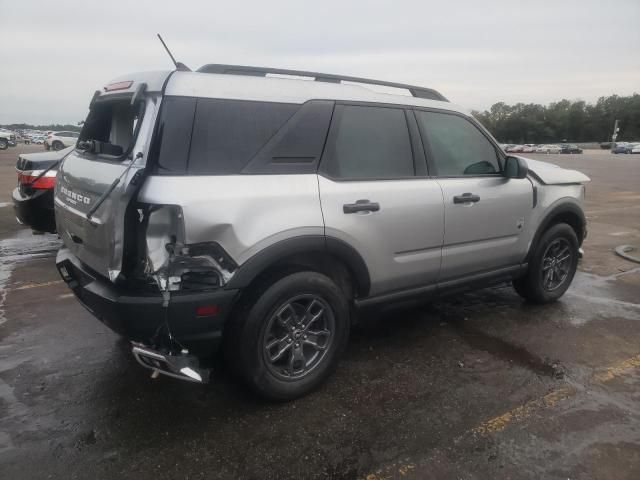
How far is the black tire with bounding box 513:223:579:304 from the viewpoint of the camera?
4480 millimetres

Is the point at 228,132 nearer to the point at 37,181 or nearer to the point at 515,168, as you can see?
the point at 515,168

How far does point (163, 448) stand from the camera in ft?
8.38

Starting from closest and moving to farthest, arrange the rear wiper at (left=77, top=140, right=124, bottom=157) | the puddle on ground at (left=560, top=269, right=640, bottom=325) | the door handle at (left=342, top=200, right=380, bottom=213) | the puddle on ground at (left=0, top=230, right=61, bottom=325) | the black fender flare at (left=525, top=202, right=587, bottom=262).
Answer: the rear wiper at (left=77, top=140, right=124, bottom=157) < the door handle at (left=342, top=200, right=380, bottom=213) < the black fender flare at (left=525, top=202, right=587, bottom=262) < the puddle on ground at (left=560, top=269, right=640, bottom=325) < the puddle on ground at (left=0, top=230, right=61, bottom=325)

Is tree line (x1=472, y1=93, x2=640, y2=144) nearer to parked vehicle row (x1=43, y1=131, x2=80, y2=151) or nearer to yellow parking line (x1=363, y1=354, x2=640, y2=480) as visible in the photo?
parked vehicle row (x1=43, y1=131, x2=80, y2=151)

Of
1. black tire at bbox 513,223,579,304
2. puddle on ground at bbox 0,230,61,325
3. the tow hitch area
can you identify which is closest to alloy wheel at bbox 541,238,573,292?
black tire at bbox 513,223,579,304

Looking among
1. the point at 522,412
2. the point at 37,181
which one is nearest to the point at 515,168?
the point at 522,412

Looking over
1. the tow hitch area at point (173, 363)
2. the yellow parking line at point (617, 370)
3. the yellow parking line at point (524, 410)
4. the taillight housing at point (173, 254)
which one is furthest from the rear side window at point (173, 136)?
the yellow parking line at point (617, 370)

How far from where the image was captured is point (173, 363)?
2.46 meters

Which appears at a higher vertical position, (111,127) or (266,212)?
(111,127)

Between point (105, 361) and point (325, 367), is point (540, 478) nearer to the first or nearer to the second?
point (325, 367)

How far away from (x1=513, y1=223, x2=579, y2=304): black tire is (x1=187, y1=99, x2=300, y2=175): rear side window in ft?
9.57

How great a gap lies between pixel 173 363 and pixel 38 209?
13.2ft

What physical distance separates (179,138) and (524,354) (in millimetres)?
2951

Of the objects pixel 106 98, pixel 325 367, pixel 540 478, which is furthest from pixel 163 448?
pixel 106 98
